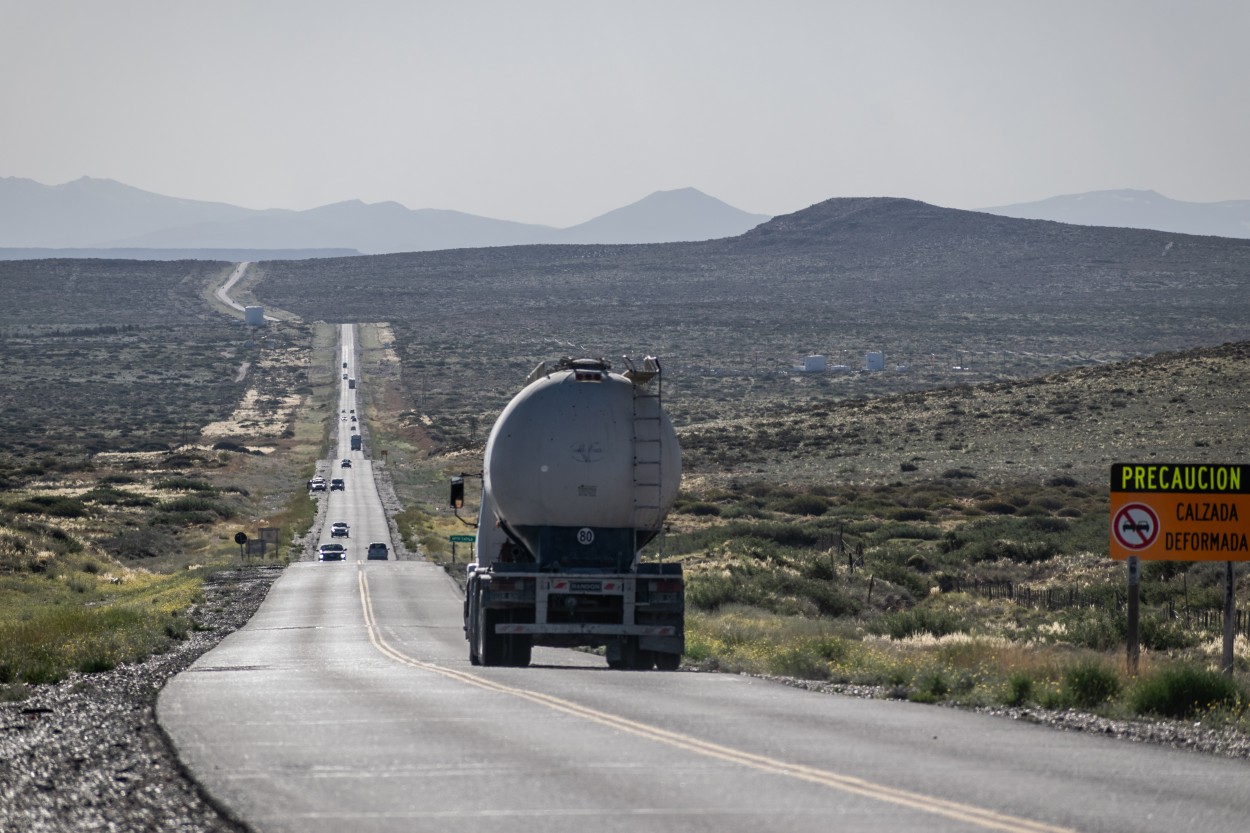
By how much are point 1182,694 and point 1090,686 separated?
3.38ft

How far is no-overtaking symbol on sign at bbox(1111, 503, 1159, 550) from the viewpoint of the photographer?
719 inches

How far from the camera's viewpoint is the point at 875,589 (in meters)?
38.5

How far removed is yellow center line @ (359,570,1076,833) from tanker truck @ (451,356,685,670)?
8.94ft

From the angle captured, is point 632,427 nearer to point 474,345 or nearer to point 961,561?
point 961,561

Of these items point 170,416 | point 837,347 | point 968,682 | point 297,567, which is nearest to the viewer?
point 968,682

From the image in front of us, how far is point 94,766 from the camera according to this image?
1221cm

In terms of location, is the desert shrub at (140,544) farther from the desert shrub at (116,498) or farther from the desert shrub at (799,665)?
the desert shrub at (799,665)

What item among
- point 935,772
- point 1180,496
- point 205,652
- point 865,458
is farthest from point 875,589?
point 865,458

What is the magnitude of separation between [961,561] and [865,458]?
3644 centimetres

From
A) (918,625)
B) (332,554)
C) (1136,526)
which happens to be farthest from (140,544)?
(1136,526)

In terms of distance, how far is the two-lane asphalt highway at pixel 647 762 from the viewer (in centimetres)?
966

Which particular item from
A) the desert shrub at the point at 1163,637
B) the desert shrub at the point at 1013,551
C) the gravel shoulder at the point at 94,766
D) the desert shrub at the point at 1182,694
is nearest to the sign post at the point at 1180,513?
the desert shrub at the point at 1182,694

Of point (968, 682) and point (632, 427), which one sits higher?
point (632, 427)

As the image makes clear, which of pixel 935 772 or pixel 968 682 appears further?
pixel 968 682
